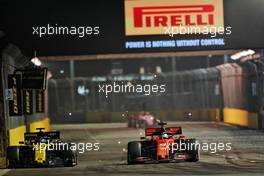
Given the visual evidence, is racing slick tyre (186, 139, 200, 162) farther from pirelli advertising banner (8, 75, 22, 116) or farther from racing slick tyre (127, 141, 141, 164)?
pirelli advertising banner (8, 75, 22, 116)

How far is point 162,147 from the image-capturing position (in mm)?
15734

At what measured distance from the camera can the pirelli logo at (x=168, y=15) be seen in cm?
1508

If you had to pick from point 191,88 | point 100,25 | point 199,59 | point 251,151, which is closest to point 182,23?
point 100,25

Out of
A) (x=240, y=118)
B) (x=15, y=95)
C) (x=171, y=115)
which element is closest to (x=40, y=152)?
(x=15, y=95)

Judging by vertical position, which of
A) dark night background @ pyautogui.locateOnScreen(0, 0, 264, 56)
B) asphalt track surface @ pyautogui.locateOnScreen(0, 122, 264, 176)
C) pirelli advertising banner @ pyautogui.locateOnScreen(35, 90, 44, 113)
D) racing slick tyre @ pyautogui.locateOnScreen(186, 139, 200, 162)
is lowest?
asphalt track surface @ pyautogui.locateOnScreen(0, 122, 264, 176)

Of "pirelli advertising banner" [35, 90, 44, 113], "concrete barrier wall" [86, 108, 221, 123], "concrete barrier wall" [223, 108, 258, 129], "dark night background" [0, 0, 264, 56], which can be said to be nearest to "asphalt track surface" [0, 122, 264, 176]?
A: "dark night background" [0, 0, 264, 56]

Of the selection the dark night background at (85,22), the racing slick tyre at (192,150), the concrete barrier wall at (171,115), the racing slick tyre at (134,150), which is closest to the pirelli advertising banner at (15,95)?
the dark night background at (85,22)

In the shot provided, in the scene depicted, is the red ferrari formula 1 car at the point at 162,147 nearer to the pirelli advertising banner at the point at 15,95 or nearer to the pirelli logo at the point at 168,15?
the pirelli logo at the point at 168,15

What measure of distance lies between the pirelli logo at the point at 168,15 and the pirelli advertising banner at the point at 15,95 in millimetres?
3753

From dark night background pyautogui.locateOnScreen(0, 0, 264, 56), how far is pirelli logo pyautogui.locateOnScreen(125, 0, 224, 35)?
0.19m

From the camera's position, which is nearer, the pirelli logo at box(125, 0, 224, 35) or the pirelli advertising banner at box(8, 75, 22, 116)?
the pirelli logo at box(125, 0, 224, 35)

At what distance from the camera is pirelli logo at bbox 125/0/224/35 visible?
594 inches

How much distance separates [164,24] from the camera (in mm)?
15164

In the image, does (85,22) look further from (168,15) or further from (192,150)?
(192,150)
